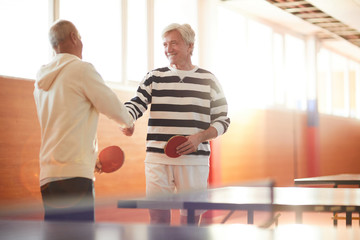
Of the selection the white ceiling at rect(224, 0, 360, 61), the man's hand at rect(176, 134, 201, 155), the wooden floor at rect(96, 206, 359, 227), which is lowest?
the wooden floor at rect(96, 206, 359, 227)

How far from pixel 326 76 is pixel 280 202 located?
435 inches

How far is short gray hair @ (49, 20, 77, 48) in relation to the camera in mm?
2287

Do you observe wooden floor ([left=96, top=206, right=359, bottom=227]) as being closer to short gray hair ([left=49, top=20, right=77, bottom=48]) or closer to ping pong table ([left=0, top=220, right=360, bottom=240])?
short gray hair ([left=49, top=20, right=77, bottom=48])

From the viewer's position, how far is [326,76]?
1275cm

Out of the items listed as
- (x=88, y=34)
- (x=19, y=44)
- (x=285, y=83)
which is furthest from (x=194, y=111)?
(x=285, y=83)

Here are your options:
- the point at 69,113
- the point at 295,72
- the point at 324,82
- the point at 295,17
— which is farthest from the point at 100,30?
Result: the point at 324,82

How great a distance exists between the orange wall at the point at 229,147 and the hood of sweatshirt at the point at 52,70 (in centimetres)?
236

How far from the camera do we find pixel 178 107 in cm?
280

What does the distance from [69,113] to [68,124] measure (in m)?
0.04

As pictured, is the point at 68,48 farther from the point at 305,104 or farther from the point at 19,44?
the point at 305,104

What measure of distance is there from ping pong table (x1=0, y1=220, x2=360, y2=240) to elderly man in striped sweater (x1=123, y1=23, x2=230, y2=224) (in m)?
1.52

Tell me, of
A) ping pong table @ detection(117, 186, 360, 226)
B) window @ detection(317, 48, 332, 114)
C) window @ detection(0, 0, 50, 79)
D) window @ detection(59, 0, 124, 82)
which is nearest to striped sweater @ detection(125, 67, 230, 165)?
ping pong table @ detection(117, 186, 360, 226)

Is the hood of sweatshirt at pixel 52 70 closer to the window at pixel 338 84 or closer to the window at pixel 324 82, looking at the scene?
the window at pixel 324 82

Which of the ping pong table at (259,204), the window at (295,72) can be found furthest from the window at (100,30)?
the window at (295,72)
